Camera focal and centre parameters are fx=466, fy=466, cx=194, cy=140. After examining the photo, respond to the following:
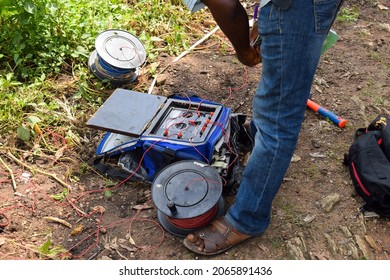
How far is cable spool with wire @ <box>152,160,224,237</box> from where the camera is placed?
2920 millimetres

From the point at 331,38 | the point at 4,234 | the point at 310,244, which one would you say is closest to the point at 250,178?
the point at 310,244

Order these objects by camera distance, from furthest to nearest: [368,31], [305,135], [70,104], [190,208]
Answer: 1. [368,31]
2. [70,104]
3. [305,135]
4. [190,208]

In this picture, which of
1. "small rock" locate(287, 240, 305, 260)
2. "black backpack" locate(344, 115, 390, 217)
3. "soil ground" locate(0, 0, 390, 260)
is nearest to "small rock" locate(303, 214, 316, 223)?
"soil ground" locate(0, 0, 390, 260)

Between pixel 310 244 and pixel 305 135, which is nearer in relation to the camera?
A: pixel 310 244

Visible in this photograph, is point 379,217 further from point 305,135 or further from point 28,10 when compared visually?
point 28,10

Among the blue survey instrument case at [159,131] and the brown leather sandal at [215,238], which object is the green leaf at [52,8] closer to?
the blue survey instrument case at [159,131]

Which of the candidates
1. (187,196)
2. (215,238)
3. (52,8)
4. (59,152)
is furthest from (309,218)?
(52,8)

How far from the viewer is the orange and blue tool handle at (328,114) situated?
153 inches

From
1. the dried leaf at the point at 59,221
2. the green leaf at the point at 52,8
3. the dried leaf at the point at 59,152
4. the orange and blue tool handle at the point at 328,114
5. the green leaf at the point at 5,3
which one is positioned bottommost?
the orange and blue tool handle at the point at 328,114

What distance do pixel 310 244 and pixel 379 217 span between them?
1.78 ft

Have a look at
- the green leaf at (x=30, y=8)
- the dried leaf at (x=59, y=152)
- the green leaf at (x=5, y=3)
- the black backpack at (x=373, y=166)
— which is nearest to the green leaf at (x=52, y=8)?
the green leaf at (x=30, y=8)

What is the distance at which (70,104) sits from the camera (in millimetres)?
4137

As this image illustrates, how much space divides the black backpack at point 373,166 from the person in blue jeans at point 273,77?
2.57 feet

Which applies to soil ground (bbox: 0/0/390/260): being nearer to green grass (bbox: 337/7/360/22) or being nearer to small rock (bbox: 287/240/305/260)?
small rock (bbox: 287/240/305/260)
